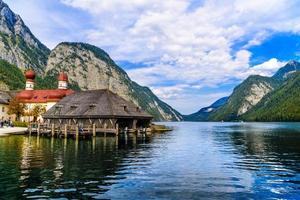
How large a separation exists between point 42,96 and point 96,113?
42846 mm

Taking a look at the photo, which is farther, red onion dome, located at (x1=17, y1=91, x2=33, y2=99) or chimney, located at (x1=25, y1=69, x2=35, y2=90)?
chimney, located at (x1=25, y1=69, x2=35, y2=90)

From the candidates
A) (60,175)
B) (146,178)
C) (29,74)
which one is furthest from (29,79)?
(146,178)

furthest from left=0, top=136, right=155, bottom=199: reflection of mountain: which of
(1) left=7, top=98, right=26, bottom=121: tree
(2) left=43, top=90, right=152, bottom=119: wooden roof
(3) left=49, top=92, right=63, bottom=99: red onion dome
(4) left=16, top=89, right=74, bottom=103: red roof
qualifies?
(4) left=16, top=89, right=74, bottom=103: red roof

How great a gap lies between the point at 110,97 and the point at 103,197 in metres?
66.3

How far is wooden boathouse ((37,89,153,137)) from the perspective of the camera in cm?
7438

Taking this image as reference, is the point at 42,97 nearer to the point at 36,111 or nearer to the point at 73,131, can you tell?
the point at 36,111

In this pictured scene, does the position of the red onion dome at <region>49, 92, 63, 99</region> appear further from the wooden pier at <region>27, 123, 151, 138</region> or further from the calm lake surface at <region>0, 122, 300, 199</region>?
the calm lake surface at <region>0, 122, 300, 199</region>

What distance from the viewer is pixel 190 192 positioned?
2048cm

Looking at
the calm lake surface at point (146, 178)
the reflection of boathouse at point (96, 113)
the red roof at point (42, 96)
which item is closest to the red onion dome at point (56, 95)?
the red roof at point (42, 96)

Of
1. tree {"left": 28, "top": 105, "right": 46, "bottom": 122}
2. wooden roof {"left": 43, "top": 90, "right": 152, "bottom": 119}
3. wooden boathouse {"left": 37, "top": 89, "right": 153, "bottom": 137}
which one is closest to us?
wooden boathouse {"left": 37, "top": 89, "right": 153, "bottom": 137}

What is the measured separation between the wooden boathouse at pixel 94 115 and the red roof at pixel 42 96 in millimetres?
19744

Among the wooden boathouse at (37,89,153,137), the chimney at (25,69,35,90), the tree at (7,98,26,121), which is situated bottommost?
the wooden boathouse at (37,89,153,137)

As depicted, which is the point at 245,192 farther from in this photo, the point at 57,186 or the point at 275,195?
the point at 57,186

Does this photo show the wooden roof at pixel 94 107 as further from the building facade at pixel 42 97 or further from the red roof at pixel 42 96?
the building facade at pixel 42 97
